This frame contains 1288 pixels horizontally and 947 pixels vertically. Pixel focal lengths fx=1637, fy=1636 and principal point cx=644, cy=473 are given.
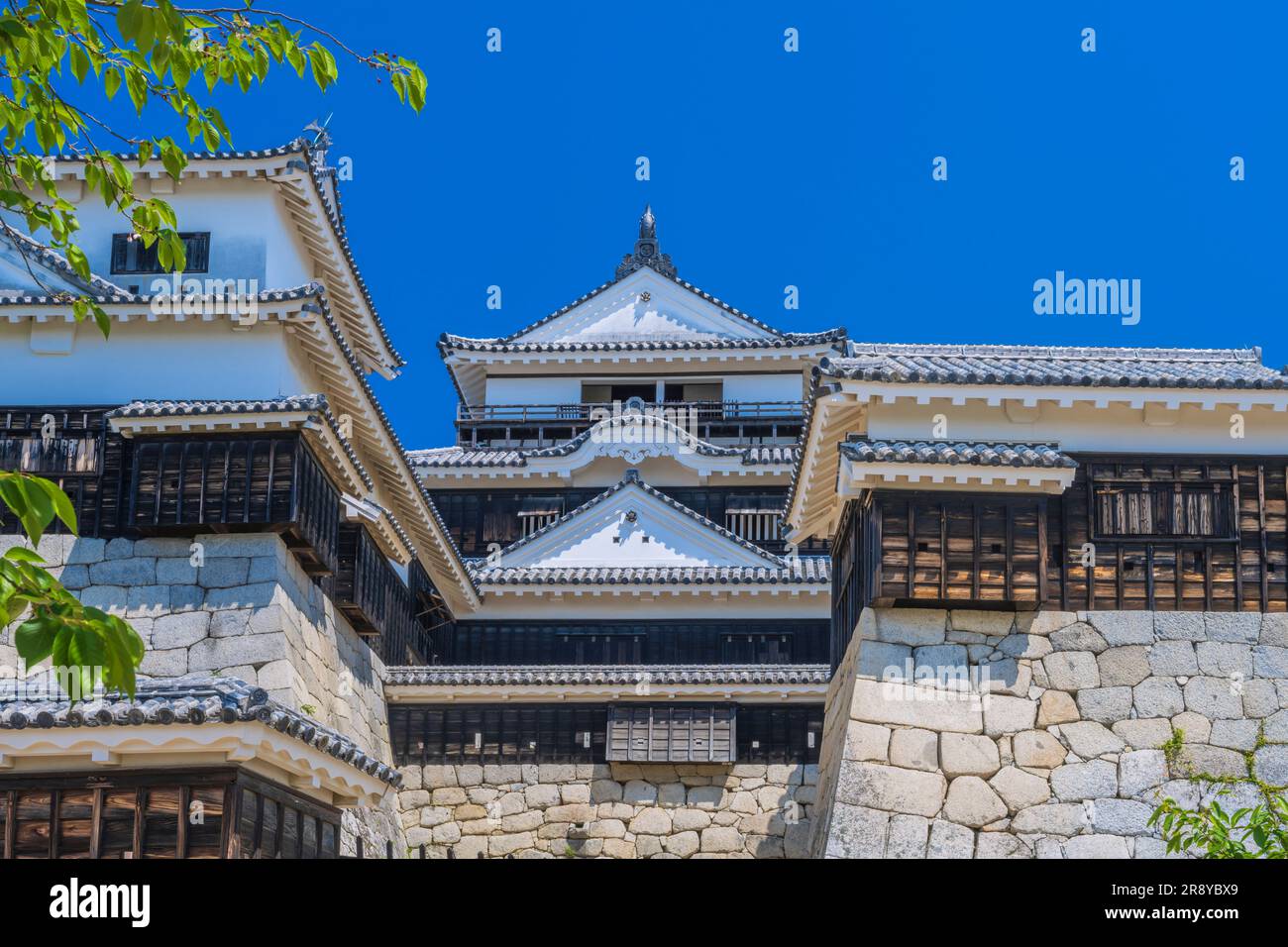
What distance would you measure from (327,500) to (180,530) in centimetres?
201

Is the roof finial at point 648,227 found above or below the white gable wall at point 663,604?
above

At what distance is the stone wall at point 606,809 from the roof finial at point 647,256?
1608 centimetres

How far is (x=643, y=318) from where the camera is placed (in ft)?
121

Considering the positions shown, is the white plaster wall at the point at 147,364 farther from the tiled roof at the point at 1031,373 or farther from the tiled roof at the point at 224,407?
the tiled roof at the point at 1031,373

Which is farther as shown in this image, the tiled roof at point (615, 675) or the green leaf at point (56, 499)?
the tiled roof at point (615, 675)

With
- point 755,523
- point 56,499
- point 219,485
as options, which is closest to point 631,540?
point 755,523

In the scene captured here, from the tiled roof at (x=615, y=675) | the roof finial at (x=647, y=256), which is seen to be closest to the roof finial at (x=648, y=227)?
the roof finial at (x=647, y=256)

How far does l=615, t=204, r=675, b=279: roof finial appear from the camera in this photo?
37.6m

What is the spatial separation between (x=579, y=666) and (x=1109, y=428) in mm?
9717

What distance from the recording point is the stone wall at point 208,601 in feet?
59.0

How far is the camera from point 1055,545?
1702cm
